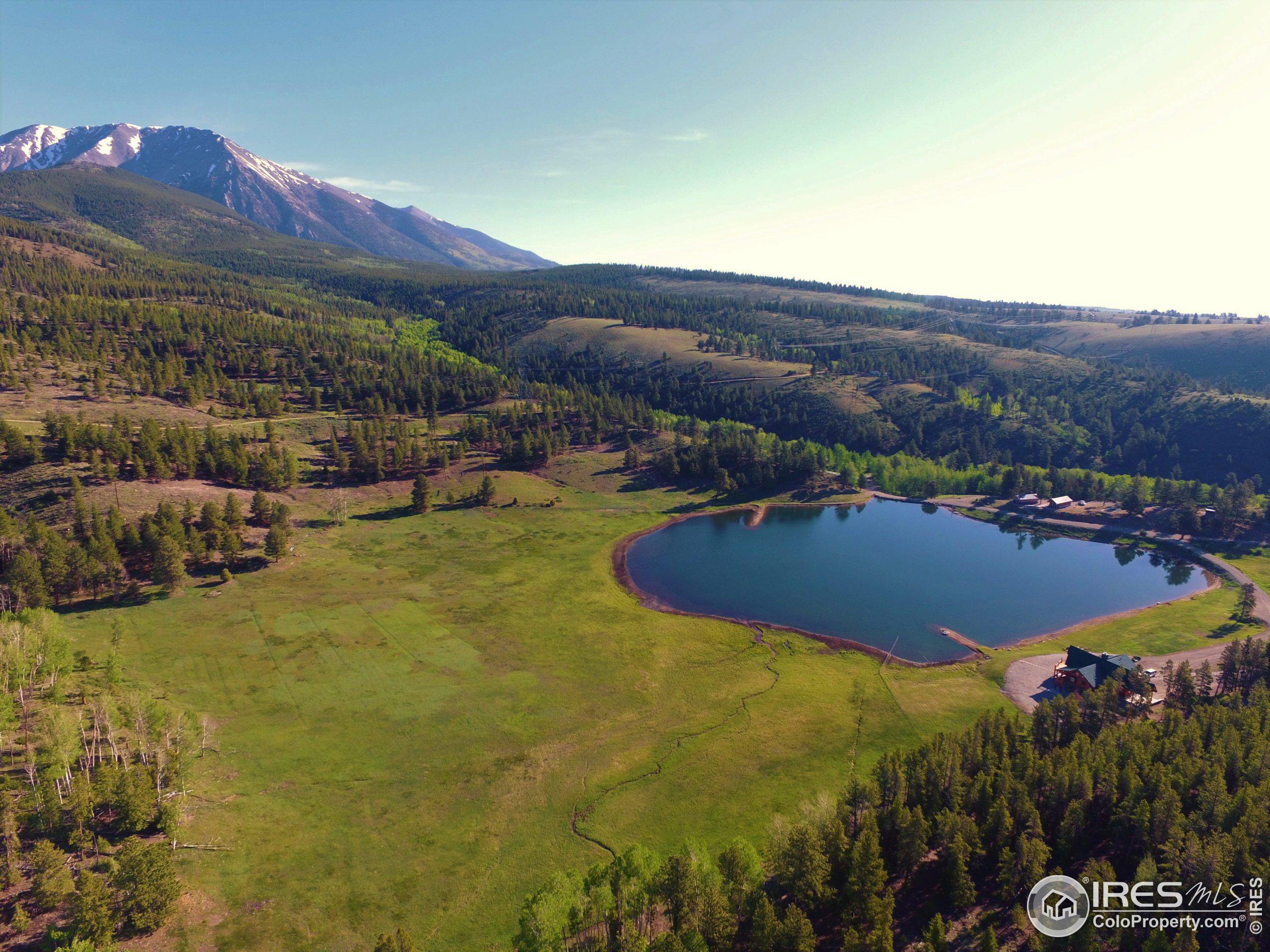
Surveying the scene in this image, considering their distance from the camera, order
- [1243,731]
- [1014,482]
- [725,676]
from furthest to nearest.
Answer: [1014,482] → [725,676] → [1243,731]

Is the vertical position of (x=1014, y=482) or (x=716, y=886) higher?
(x=1014, y=482)

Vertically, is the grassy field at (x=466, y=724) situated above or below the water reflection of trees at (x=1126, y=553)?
below

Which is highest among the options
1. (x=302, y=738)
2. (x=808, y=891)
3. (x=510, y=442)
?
(x=510, y=442)

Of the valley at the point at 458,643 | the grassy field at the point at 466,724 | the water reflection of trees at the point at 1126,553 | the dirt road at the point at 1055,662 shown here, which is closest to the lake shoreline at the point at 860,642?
the valley at the point at 458,643

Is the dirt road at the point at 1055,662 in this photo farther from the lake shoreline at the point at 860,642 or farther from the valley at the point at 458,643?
the lake shoreline at the point at 860,642

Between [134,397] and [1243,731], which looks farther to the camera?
[134,397]

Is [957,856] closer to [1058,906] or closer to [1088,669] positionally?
[1058,906]

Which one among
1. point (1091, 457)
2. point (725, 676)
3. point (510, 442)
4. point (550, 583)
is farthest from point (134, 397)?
point (1091, 457)

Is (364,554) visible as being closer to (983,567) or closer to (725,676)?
(725,676)
